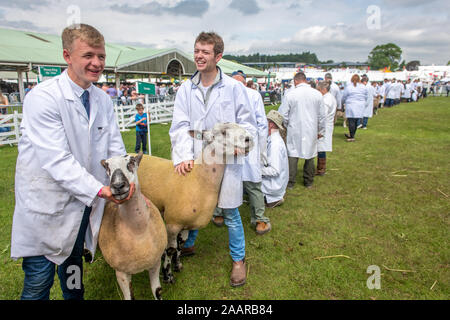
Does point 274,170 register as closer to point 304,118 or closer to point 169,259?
point 304,118

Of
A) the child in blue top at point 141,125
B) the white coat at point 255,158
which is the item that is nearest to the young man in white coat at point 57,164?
the white coat at point 255,158

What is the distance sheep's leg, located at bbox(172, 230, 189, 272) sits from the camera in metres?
3.58

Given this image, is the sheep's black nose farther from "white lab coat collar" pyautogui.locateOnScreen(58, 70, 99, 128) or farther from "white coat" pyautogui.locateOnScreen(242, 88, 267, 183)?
"white coat" pyautogui.locateOnScreen(242, 88, 267, 183)

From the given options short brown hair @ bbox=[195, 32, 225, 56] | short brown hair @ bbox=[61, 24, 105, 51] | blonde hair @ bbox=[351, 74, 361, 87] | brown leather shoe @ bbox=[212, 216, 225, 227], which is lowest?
brown leather shoe @ bbox=[212, 216, 225, 227]

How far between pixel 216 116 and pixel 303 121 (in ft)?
12.2

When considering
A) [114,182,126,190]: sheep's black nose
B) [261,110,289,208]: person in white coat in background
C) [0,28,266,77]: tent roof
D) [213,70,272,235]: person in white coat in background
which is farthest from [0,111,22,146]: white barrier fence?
[114,182,126,190]: sheep's black nose

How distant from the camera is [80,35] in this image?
2.06 metres

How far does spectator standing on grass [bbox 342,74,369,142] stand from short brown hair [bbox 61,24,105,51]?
10.7 metres

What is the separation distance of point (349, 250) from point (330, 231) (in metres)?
0.55

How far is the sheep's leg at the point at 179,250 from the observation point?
141 inches

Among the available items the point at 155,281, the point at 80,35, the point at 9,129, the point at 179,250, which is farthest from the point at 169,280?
the point at 9,129
